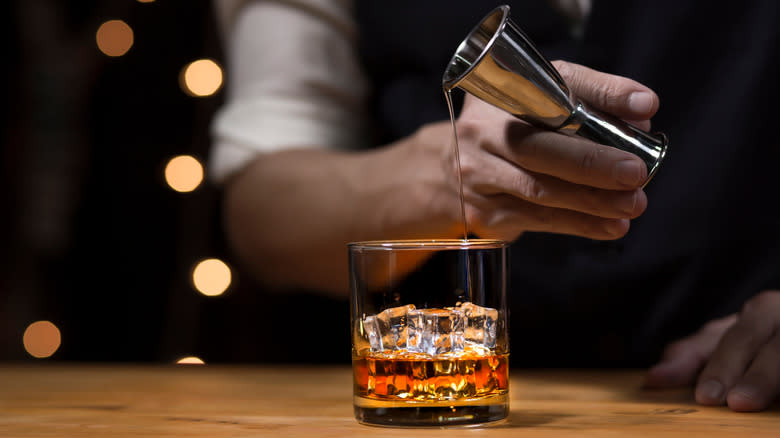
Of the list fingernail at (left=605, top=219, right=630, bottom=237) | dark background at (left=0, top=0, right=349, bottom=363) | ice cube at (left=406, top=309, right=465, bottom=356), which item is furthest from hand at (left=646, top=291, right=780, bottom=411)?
dark background at (left=0, top=0, right=349, bottom=363)

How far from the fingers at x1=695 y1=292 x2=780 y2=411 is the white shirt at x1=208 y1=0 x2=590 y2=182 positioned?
767 millimetres

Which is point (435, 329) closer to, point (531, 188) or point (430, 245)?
point (430, 245)

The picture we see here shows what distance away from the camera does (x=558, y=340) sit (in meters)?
1.30

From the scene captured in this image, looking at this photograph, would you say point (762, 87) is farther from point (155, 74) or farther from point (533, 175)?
point (155, 74)

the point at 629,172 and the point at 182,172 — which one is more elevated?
the point at 182,172

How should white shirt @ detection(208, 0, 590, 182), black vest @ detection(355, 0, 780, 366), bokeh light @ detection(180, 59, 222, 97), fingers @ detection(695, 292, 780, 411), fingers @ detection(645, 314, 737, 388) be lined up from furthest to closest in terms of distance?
bokeh light @ detection(180, 59, 222, 97) < white shirt @ detection(208, 0, 590, 182) < black vest @ detection(355, 0, 780, 366) < fingers @ detection(645, 314, 737, 388) < fingers @ detection(695, 292, 780, 411)

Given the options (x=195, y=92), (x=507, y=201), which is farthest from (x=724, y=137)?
(x=195, y=92)

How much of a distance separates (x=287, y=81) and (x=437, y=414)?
0.84 meters

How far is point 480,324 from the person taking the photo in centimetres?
65

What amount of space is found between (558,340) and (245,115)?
65 centimetres

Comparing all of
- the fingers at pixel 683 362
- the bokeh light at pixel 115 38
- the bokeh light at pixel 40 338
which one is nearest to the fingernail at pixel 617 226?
the fingers at pixel 683 362

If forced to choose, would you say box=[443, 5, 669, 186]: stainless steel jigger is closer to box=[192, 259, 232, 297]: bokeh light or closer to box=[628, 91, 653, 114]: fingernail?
box=[628, 91, 653, 114]: fingernail

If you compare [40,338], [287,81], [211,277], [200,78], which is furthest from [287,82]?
[40,338]

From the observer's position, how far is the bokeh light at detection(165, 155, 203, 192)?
1.86 m
